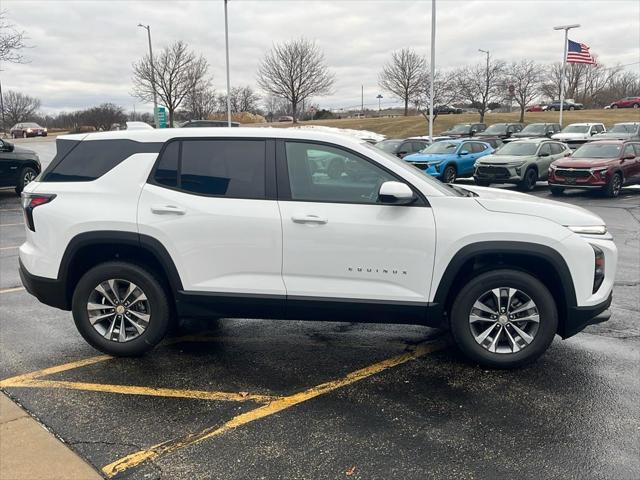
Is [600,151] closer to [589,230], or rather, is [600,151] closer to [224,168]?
[589,230]

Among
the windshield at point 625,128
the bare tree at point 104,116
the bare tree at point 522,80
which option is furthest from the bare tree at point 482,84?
the bare tree at point 104,116

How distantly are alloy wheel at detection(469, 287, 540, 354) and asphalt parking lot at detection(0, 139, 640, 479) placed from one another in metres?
0.23

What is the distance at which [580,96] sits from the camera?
2847 inches

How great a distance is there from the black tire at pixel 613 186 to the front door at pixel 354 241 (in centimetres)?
1376

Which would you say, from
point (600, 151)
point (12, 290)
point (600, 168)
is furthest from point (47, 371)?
point (600, 151)

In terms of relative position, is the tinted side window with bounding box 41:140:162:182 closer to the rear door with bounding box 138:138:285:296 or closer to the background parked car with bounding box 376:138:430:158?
the rear door with bounding box 138:138:285:296

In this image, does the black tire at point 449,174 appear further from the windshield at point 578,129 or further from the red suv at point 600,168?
the windshield at point 578,129

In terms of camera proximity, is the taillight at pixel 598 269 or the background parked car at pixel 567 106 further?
the background parked car at pixel 567 106

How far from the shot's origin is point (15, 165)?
15.1 m

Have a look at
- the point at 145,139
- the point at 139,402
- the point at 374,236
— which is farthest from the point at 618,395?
the point at 145,139

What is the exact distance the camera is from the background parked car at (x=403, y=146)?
69.9ft

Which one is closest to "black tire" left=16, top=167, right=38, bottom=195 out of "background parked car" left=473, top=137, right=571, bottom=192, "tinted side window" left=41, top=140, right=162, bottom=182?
"tinted side window" left=41, top=140, right=162, bottom=182

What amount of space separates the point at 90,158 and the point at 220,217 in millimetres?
1237

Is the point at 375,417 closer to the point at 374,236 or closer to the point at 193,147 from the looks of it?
the point at 374,236
